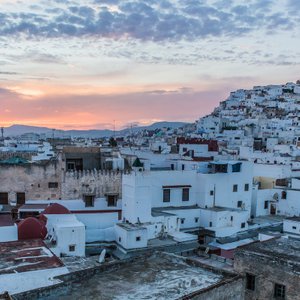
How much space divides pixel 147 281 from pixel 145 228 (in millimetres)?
11625

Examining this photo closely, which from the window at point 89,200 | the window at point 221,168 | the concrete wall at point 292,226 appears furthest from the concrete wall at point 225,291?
the window at point 221,168

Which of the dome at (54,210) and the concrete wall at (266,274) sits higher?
the dome at (54,210)

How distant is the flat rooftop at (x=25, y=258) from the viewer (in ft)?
45.7

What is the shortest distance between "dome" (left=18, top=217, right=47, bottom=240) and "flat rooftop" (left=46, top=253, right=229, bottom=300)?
9.45 meters

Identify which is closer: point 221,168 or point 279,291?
point 279,291

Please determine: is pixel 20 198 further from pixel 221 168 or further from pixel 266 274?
pixel 266 274

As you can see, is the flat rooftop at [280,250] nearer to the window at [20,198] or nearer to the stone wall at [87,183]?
the stone wall at [87,183]

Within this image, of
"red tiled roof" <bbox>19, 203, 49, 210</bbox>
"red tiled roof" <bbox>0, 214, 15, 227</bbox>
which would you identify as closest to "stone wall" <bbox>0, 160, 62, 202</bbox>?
"red tiled roof" <bbox>19, 203, 49, 210</bbox>

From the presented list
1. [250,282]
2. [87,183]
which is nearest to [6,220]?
[87,183]

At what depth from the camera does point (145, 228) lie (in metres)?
21.6

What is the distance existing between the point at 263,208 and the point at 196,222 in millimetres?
7827

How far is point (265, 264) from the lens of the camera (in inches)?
528

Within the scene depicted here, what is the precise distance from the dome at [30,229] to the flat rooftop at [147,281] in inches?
372

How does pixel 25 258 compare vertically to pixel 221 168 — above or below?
below
